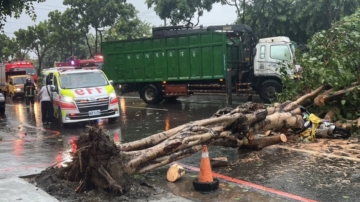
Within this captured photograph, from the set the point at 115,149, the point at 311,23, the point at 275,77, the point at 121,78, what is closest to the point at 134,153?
the point at 115,149

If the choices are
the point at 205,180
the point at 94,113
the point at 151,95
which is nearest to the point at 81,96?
the point at 94,113

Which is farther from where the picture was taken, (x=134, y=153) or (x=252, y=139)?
(x=252, y=139)

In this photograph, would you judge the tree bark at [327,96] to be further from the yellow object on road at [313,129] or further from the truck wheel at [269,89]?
the truck wheel at [269,89]

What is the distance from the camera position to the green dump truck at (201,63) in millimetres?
17172

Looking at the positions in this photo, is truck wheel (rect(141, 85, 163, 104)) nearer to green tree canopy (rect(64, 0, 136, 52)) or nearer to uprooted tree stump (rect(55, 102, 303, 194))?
uprooted tree stump (rect(55, 102, 303, 194))

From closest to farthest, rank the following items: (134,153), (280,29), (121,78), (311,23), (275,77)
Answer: (134,153), (275,77), (121,78), (311,23), (280,29)

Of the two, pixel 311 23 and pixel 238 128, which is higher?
pixel 311 23

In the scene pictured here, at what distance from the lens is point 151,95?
796 inches

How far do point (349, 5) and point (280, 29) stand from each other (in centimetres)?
386

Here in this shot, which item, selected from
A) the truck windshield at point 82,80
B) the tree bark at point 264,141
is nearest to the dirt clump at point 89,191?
the tree bark at point 264,141

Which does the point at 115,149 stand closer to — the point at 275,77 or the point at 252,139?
the point at 252,139

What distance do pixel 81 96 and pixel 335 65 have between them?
23.6 ft

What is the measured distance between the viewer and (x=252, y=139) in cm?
850

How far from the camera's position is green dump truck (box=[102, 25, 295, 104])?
17.2 meters
